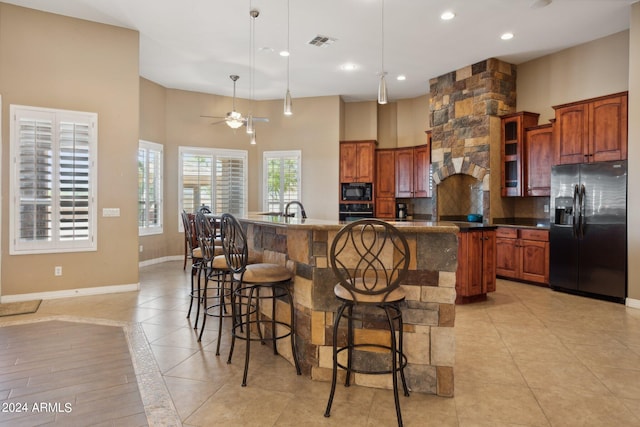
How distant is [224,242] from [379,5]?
3.59m

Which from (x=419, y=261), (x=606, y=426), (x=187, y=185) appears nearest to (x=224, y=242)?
(x=419, y=261)

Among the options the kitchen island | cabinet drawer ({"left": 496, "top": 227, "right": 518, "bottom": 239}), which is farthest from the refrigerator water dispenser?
the kitchen island

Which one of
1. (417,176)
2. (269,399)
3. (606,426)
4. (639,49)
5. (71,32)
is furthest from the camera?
(417,176)

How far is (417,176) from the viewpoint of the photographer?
7.76m

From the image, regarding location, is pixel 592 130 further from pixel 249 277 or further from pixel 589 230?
pixel 249 277

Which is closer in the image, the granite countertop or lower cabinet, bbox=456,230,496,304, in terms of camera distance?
lower cabinet, bbox=456,230,496,304

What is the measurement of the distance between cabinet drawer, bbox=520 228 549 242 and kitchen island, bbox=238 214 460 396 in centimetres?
380

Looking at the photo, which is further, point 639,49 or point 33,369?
point 639,49

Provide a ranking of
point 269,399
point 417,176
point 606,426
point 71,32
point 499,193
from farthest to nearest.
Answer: point 417,176
point 499,193
point 71,32
point 269,399
point 606,426

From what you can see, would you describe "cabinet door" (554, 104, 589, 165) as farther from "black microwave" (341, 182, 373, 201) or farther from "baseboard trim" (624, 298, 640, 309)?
"black microwave" (341, 182, 373, 201)

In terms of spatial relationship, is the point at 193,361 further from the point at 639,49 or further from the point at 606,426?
the point at 639,49

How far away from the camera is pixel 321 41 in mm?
5578

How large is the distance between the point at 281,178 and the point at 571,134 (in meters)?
5.66

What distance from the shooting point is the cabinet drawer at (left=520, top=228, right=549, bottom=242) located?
5.37m
